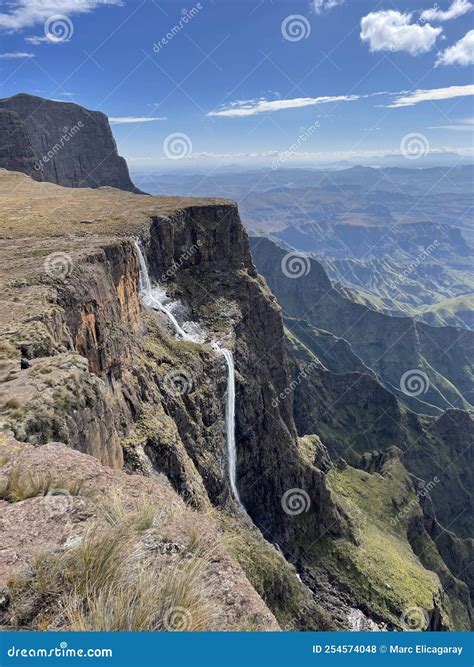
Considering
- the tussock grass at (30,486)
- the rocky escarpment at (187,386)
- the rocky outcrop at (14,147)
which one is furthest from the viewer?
the rocky outcrop at (14,147)

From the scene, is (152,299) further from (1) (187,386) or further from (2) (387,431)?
(2) (387,431)

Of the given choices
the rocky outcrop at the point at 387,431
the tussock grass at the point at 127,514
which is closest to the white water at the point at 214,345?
the tussock grass at the point at 127,514

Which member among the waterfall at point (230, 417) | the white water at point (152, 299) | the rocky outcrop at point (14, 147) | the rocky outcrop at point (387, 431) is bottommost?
the rocky outcrop at point (387, 431)

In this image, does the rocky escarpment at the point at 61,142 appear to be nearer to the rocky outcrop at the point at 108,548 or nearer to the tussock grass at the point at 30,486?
the tussock grass at the point at 30,486

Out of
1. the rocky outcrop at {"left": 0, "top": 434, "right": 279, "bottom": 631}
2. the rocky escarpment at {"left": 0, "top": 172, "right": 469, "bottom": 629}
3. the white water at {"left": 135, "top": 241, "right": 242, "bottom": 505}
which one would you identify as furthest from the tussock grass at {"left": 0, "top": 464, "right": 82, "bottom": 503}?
the white water at {"left": 135, "top": 241, "right": 242, "bottom": 505}

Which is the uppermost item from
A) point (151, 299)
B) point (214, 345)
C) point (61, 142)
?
point (61, 142)

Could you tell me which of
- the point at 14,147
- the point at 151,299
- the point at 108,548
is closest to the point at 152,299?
the point at 151,299
